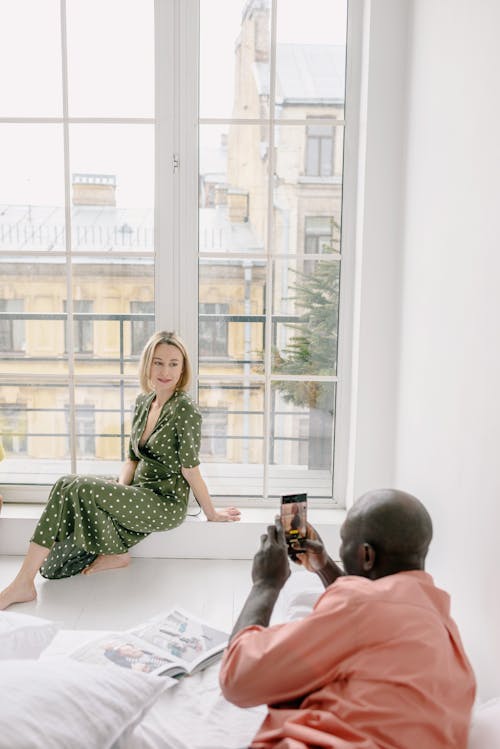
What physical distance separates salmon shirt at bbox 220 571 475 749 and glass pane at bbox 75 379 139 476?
1997 millimetres

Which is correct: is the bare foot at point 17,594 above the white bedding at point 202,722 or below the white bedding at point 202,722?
below

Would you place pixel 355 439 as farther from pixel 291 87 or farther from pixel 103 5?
pixel 103 5

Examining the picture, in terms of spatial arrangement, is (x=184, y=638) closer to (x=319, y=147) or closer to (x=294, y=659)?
(x=294, y=659)

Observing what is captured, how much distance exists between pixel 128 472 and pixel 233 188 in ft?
4.24

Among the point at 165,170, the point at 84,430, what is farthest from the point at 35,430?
the point at 165,170

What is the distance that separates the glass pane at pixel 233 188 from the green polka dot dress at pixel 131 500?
2.33ft

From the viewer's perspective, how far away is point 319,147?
10.1 ft

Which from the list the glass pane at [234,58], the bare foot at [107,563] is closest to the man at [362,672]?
the bare foot at [107,563]

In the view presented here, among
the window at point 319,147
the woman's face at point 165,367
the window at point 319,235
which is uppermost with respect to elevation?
the window at point 319,147

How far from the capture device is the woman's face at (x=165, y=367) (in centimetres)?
296

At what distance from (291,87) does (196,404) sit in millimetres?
1399

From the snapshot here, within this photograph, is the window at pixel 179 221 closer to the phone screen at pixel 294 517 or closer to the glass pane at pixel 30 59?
the glass pane at pixel 30 59

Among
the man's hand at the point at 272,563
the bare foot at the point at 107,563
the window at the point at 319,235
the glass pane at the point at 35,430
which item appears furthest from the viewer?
the glass pane at the point at 35,430

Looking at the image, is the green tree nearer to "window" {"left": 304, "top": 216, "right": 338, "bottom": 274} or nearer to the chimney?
"window" {"left": 304, "top": 216, "right": 338, "bottom": 274}
